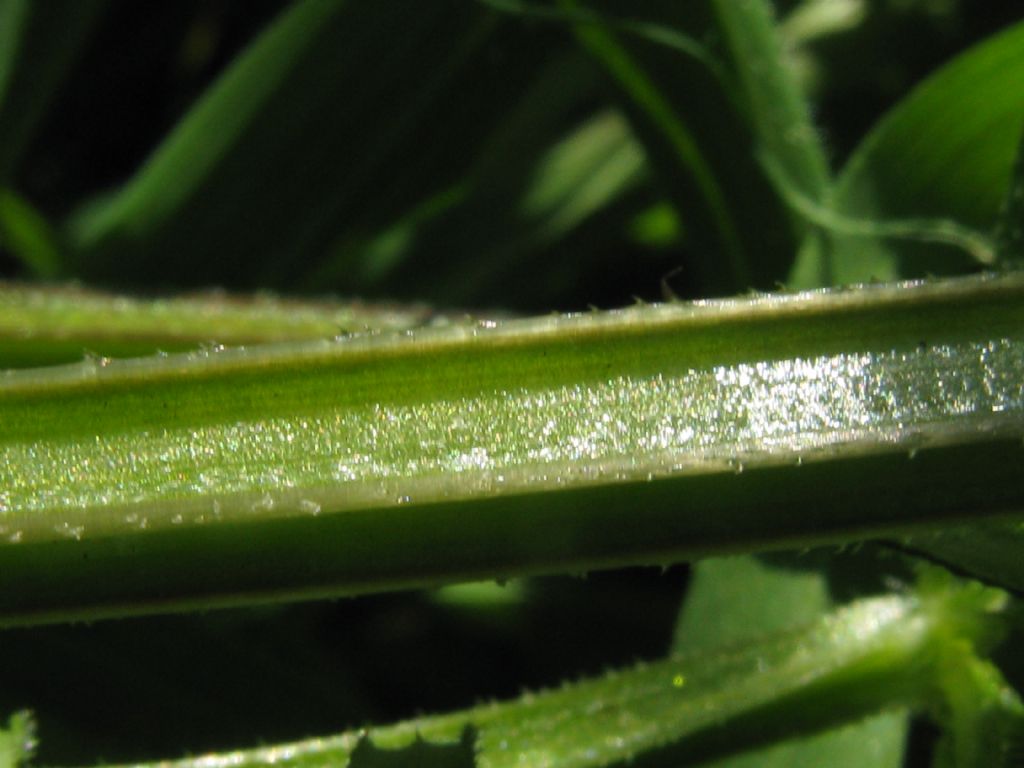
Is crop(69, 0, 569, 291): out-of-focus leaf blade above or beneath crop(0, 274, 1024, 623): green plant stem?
beneath

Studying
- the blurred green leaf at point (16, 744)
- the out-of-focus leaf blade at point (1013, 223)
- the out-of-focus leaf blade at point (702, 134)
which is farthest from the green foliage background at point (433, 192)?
the blurred green leaf at point (16, 744)

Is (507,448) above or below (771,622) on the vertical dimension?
above

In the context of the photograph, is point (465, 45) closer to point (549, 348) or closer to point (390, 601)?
point (390, 601)

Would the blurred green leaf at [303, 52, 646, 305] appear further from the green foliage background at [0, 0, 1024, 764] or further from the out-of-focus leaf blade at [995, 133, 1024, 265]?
the out-of-focus leaf blade at [995, 133, 1024, 265]

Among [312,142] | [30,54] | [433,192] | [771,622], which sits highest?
[30,54]

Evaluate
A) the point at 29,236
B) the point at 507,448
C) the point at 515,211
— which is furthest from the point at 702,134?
the point at 29,236

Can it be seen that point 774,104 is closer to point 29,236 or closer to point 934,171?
point 934,171

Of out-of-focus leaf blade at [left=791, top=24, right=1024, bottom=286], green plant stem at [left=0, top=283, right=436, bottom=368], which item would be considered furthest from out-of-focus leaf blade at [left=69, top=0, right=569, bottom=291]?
out-of-focus leaf blade at [left=791, top=24, right=1024, bottom=286]
